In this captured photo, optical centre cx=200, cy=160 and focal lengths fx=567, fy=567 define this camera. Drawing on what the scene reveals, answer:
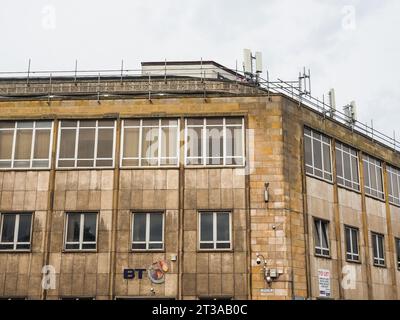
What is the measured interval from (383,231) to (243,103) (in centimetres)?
1237

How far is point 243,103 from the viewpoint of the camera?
2797cm

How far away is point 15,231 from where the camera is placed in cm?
2697

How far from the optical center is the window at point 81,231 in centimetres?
2652

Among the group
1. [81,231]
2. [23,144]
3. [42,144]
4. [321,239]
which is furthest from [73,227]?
[321,239]

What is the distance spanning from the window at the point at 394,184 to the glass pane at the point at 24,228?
2153 cm

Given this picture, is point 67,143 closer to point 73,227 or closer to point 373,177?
point 73,227

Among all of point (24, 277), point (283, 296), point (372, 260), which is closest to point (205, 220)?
point (283, 296)

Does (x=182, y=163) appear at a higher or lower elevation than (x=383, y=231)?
higher

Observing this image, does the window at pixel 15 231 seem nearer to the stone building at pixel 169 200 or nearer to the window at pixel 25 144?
the stone building at pixel 169 200

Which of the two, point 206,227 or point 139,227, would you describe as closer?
point 206,227

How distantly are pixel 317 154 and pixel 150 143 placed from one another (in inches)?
351

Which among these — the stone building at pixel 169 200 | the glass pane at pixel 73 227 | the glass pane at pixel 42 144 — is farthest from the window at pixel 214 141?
the glass pane at pixel 42 144

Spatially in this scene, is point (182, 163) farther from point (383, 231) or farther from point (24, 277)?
point (383, 231)
